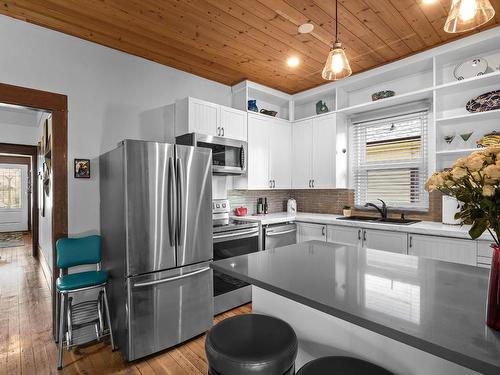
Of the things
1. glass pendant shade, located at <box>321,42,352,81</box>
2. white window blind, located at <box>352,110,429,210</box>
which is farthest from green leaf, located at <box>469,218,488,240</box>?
white window blind, located at <box>352,110,429,210</box>

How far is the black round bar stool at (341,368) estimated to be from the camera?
3.29 feet

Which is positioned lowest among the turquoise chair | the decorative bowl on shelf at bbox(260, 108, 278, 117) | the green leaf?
the turquoise chair

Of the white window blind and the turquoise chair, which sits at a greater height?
the white window blind

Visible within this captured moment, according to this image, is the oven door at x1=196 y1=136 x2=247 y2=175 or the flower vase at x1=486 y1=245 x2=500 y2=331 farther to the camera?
the oven door at x1=196 y1=136 x2=247 y2=175

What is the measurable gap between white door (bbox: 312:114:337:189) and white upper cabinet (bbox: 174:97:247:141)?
3.71 feet

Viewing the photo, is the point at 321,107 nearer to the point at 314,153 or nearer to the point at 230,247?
the point at 314,153

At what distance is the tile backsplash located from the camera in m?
4.02

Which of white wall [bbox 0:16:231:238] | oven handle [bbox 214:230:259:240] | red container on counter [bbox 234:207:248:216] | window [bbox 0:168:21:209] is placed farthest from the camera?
window [bbox 0:168:21:209]

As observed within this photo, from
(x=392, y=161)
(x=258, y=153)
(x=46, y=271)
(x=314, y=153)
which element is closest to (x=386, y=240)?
(x=392, y=161)

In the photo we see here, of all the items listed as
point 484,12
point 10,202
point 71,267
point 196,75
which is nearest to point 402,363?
point 484,12

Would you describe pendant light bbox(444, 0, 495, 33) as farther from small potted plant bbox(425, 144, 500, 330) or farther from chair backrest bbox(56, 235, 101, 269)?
chair backrest bbox(56, 235, 101, 269)

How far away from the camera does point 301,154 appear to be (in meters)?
4.27

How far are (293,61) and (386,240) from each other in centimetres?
227

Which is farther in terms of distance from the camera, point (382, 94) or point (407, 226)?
point (382, 94)
